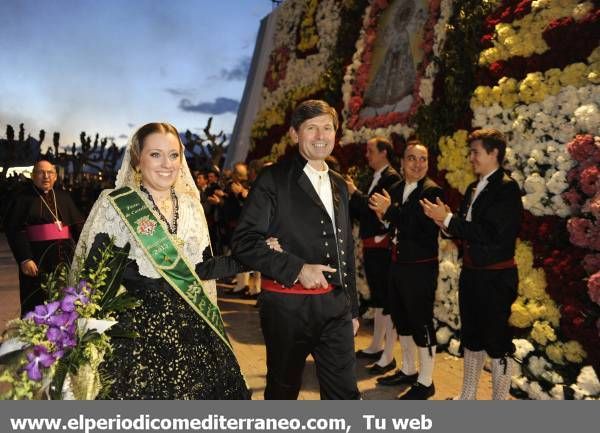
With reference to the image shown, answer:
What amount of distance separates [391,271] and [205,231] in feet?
7.90

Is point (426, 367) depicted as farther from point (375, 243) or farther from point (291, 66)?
point (291, 66)

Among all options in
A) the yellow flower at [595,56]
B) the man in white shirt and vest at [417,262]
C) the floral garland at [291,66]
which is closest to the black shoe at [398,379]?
the man in white shirt and vest at [417,262]

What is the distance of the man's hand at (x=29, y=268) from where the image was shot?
547 cm

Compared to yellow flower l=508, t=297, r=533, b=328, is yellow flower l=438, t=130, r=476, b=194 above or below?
above

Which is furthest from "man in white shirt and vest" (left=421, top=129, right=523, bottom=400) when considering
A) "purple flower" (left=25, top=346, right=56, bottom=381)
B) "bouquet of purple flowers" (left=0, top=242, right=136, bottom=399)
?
"purple flower" (left=25, top=346, right=56, bottom=381)

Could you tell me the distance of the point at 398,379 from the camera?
506 cm

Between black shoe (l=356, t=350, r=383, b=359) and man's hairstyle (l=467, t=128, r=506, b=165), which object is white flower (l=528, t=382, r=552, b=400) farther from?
man's hairstyle (l=467, t=128, r=506, b=165)

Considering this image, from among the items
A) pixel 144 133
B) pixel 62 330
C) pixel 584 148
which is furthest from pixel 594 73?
pixel 62 330

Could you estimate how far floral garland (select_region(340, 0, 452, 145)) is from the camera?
687 centimetres

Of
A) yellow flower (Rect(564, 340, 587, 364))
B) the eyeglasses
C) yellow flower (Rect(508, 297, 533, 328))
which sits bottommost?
yellow flower (Rect(564, 340, 587, 364))

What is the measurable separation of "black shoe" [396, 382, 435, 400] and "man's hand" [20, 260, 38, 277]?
12.1ft

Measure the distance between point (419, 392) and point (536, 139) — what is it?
2519 mm

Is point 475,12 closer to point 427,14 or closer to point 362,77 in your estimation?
point 427,14

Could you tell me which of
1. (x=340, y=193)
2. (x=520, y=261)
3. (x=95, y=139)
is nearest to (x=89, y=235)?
(x=340, y=193)
